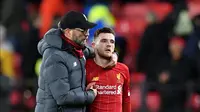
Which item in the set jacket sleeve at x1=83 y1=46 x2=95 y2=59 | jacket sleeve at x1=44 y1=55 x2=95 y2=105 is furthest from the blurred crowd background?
jacket sleeve at x1=44 y1=55 x2=95 y2=105

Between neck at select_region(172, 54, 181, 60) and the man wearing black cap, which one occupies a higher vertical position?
neck at select_region(172, 54, 181, 60)

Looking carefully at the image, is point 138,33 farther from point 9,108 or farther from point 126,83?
point 126,83

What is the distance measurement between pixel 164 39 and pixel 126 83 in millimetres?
4749

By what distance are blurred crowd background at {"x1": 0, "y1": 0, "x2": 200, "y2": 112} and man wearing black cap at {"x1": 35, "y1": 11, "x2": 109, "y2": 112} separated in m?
4.00

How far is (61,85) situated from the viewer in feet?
27.5

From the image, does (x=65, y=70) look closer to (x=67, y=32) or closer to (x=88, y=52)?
(x=67, y=32)

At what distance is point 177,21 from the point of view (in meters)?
13.8

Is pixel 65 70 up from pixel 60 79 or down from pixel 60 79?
up

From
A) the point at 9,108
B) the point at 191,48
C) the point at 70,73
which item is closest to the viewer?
the point at 70,73

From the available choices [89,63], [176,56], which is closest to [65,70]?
[89,63]

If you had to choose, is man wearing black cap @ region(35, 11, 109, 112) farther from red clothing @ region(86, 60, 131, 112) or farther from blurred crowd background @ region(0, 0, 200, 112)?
blurred crowd background @ region(0, 0, 200, 112)

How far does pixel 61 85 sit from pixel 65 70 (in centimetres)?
17

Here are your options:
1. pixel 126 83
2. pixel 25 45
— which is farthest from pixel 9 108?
pixel 126 83

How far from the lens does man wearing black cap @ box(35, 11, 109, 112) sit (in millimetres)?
→ 8414
